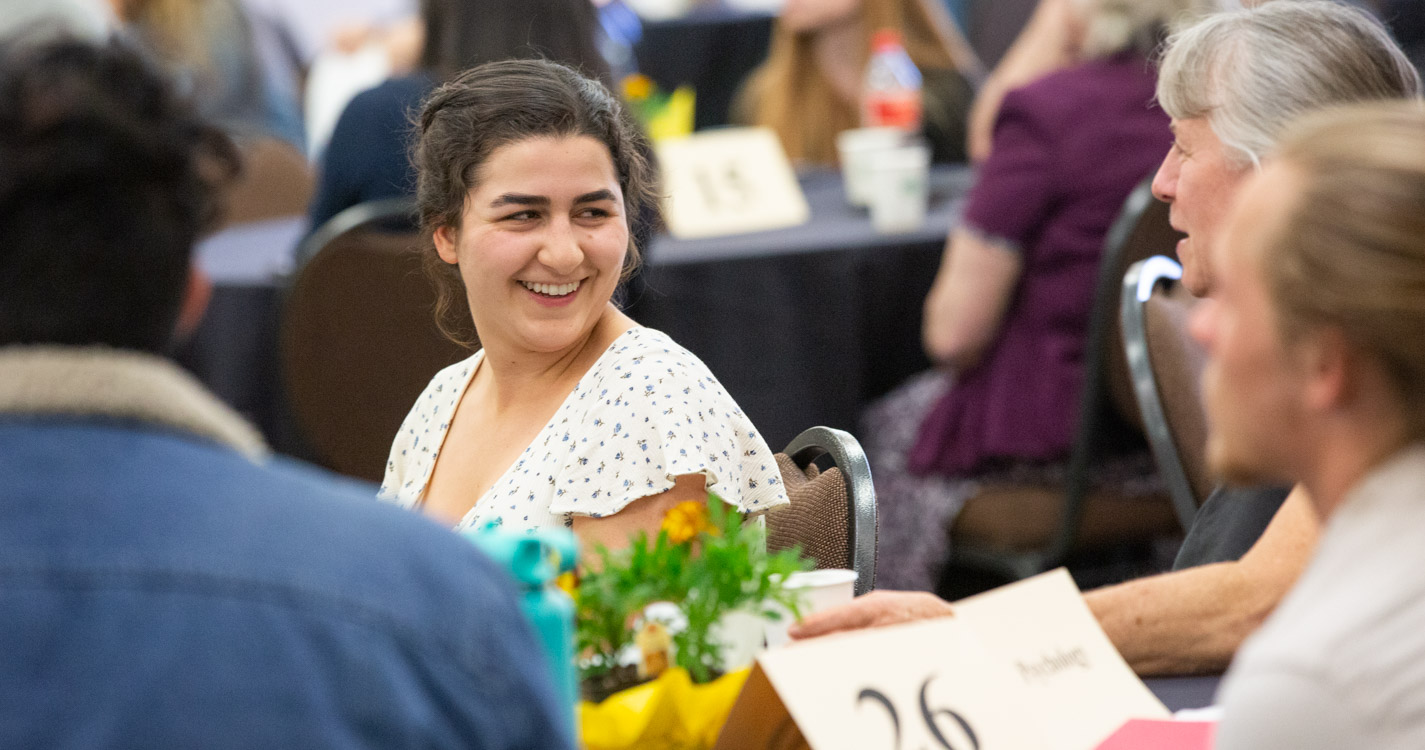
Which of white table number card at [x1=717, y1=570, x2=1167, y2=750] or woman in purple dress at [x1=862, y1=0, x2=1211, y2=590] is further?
woman in purple dress at [x1=862, y1=0, x2=1211, y2=590]

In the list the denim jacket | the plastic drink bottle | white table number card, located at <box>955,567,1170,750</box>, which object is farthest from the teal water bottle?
the plastic drink bottle

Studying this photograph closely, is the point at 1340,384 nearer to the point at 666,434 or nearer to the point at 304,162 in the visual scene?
the point at 666,434

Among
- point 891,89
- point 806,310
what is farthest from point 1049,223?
point 891,89

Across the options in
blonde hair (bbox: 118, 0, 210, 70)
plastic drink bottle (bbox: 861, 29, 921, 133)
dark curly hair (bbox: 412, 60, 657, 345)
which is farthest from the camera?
blonde hair (bbox: 118, 0, 210, 70)

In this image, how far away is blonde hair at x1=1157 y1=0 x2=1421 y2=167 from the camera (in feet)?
4.72

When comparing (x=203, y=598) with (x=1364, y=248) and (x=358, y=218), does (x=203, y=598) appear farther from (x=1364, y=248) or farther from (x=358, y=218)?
(x=358, y=218)

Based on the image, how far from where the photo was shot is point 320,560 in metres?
0.70

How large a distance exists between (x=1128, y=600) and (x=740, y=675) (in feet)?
1.88

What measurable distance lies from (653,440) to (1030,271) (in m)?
1.58

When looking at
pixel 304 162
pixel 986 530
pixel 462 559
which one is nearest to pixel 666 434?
pixel 462 559

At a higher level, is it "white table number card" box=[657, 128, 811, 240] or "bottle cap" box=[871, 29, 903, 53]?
"bottle cap" box=[871, 29, 903, 53]

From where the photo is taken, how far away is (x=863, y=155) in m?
3.51

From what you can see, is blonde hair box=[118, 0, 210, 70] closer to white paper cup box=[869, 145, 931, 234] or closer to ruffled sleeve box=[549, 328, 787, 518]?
white paper cup box=[869, 145, 931, 234]

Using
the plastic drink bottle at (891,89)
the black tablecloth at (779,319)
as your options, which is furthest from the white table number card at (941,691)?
the plastic drink bottle at (891,89)
